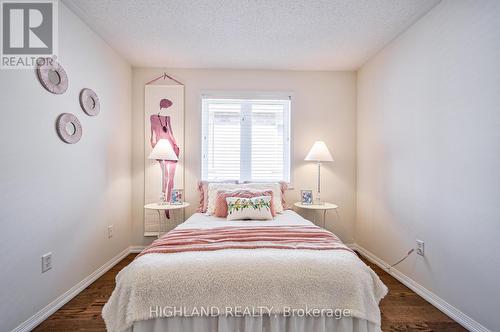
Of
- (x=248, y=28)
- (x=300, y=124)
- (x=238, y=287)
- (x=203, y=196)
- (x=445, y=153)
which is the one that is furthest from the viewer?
(x=300, y=124)

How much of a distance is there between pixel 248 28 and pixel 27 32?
179cm

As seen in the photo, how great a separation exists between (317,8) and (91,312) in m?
3.17

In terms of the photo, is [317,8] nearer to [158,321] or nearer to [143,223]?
[158,321]

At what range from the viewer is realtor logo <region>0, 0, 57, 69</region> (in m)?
1.58

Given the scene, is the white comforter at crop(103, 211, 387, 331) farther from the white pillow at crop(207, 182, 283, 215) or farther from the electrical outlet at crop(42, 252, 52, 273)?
the white pillow at crop(207, 182, 283, 215)

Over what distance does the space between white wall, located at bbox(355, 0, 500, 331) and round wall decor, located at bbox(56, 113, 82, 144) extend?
320 cm

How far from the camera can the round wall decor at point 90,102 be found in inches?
85.7

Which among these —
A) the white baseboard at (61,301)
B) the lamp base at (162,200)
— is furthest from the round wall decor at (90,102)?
the white baseboard at (61,301)

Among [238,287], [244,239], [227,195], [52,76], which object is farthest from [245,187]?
[52,76]

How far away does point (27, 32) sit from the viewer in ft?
5.68

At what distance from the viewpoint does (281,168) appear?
325 centimetres

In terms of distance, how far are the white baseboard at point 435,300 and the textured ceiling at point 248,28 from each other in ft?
8.17

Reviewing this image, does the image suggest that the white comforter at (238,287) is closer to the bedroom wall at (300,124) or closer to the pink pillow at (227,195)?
the pink pillow at (227,195)

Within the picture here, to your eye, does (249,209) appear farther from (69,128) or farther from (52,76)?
(52,76)
